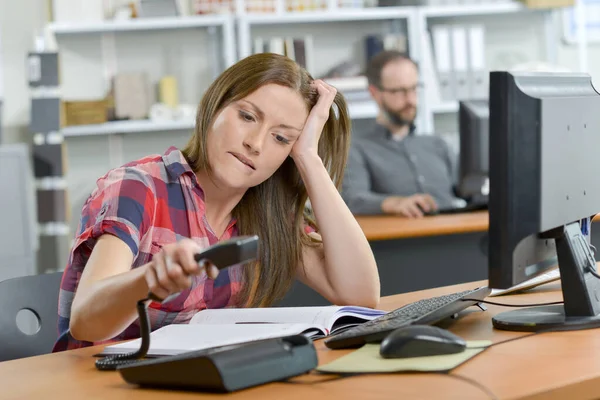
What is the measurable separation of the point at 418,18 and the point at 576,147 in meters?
3.77

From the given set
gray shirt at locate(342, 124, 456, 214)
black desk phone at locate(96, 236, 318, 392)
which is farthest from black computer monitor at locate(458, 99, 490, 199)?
black desk phone at locate(96, 236, 318, 392)

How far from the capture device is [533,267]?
134cm

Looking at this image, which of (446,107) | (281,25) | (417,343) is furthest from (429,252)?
(281,25)

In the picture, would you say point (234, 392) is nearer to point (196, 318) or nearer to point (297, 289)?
point (196, 318)

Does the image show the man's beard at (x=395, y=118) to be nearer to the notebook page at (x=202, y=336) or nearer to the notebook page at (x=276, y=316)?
the notebook page at (x=276, y=316)

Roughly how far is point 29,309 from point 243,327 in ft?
1.88

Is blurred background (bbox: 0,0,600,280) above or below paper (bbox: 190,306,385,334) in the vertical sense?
above

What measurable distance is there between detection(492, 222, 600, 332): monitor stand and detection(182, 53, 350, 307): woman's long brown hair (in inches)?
22.5

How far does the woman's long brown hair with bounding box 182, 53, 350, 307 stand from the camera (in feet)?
5.79

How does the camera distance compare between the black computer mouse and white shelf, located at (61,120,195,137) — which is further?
white shelf, located at (61,120,195,137)

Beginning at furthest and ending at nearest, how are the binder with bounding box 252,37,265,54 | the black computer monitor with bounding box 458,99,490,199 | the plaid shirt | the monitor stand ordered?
the binder with bounding box 252,37,265,54, the black computer monitor with bounding box 458,99,490,199, the plaid shirt, the monitor stand

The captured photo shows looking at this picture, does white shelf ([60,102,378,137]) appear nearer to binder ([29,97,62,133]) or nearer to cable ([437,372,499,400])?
binder ([29,97,62,133])

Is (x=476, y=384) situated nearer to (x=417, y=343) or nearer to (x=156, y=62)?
(x=417, y=343)

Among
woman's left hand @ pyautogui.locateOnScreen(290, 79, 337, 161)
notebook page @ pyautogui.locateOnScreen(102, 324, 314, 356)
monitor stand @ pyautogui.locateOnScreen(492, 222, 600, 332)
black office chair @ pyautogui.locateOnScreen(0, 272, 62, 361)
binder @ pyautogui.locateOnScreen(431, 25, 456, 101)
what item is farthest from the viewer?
binder @ pyautogui.locateOnScreen(431, 25, 456, 101)
